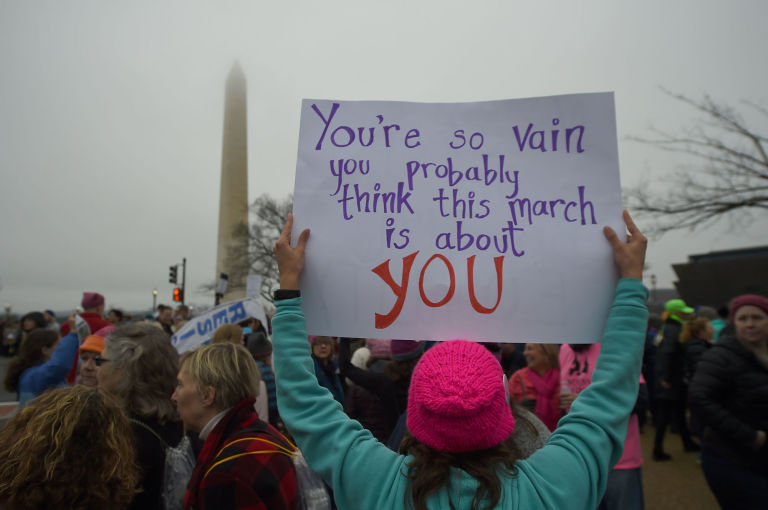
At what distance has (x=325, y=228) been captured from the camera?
5.35ft

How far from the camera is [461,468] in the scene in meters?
1.17

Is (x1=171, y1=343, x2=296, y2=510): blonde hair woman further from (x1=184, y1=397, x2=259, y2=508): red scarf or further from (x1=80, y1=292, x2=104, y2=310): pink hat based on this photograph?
(x1=80, y1=292, x2=104, y2=310): pink hat

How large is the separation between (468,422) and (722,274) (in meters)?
12.8

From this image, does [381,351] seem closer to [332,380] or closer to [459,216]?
[332,380]

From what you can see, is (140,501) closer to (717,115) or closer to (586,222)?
(586,222)

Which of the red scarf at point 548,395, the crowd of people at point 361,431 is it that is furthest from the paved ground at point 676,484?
the red scarf at point 548,395

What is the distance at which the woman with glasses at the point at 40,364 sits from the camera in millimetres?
3961

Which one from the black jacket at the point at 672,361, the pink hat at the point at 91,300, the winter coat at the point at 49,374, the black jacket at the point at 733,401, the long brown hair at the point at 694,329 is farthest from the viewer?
the black jacket at the point at 672,361

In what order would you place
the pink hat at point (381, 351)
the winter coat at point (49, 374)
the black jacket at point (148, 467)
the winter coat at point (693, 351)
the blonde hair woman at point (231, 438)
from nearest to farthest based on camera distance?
the blonde hair woman at point (231, 438) → the black jacket at point (148, 467) → the winter coat at point (49, 374) → the pink hat at point (381, 351) → the winter coat at point (693, 351)

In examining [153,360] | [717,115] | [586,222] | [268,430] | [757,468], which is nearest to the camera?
[586,222]

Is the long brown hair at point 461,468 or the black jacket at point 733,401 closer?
the long brown hair at point 461,468

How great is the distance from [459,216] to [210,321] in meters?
5.55

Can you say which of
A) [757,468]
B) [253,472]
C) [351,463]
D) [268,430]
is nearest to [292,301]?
[351,463]

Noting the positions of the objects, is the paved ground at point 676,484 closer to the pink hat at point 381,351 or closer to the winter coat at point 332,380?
the pink hat at point 381,351
